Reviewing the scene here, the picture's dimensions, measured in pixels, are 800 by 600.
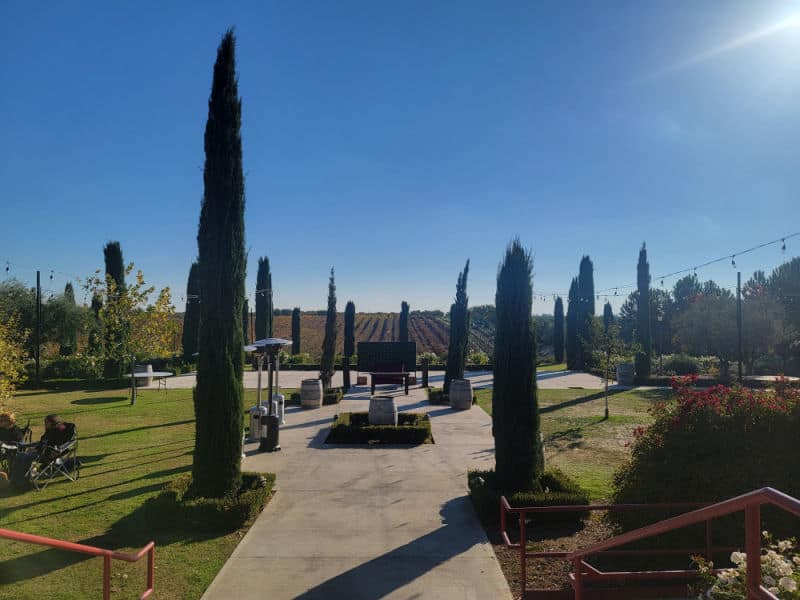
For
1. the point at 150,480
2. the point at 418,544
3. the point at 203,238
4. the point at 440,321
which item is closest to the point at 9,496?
the point at 150,480

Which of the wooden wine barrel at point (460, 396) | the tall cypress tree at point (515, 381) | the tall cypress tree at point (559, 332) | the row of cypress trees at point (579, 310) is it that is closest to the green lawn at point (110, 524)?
the tall cypress tree at point (515, 381)

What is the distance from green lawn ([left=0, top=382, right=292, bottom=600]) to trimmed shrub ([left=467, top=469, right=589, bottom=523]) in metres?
3.60

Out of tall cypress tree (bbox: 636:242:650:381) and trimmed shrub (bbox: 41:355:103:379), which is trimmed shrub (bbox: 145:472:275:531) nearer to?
trimmed shrub (bbox: 41:355:103:379)

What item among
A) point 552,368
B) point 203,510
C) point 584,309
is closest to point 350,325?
point 552,368

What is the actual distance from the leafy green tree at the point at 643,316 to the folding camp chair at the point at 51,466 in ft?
86.3

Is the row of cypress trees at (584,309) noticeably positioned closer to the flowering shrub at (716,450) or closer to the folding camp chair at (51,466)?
the flowering shrub at (716,450)

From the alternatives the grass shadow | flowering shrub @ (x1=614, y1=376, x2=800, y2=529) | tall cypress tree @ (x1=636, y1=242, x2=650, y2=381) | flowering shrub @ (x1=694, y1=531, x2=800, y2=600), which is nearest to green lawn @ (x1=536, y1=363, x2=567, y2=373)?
tall cypress tree @ (x1=636, y1=242, x2=650, y2=381)

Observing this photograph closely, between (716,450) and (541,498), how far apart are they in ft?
8.01

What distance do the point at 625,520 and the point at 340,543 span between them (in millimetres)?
3683

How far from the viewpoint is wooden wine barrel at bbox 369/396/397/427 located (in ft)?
44.7

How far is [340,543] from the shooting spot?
6582 mm

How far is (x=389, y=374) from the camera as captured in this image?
2339 cm

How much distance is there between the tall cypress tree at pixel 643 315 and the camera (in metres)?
27.6

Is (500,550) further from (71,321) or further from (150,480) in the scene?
(71,321)
